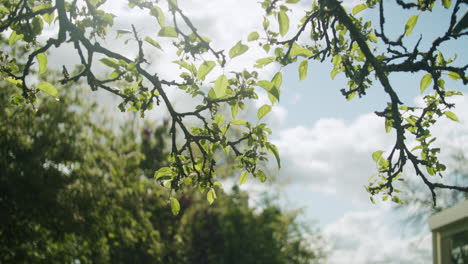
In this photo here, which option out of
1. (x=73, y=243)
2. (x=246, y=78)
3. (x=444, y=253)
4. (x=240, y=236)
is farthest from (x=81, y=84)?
(x=240, y=236)

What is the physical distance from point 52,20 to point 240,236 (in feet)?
75.3

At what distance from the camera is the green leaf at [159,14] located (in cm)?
264

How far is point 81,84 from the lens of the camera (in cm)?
1368

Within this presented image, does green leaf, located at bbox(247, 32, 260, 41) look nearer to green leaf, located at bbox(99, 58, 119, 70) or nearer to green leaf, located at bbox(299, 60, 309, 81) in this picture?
green leaf, located at bbox(299, 60, 309, 81)

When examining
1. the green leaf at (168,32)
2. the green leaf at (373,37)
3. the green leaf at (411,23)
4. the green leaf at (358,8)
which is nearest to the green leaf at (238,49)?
the green leaf at (168,32)

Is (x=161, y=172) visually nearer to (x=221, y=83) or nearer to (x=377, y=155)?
(x=221, y=83)

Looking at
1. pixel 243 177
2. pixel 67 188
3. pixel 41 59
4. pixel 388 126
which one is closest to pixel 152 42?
pixel 41 59

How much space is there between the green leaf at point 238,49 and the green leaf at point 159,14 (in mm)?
610

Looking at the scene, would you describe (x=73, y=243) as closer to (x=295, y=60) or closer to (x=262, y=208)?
(x=295, y=60)

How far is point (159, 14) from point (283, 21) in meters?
0.76

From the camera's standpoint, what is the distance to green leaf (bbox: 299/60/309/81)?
2737mm

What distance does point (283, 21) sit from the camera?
2.44 metres

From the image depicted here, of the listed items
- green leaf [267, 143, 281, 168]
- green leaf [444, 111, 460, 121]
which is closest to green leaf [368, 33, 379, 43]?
green leaf [444, 111, 460, 121]

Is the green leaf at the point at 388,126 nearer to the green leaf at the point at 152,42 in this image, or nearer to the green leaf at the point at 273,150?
the green leaf at the point at 273,150
